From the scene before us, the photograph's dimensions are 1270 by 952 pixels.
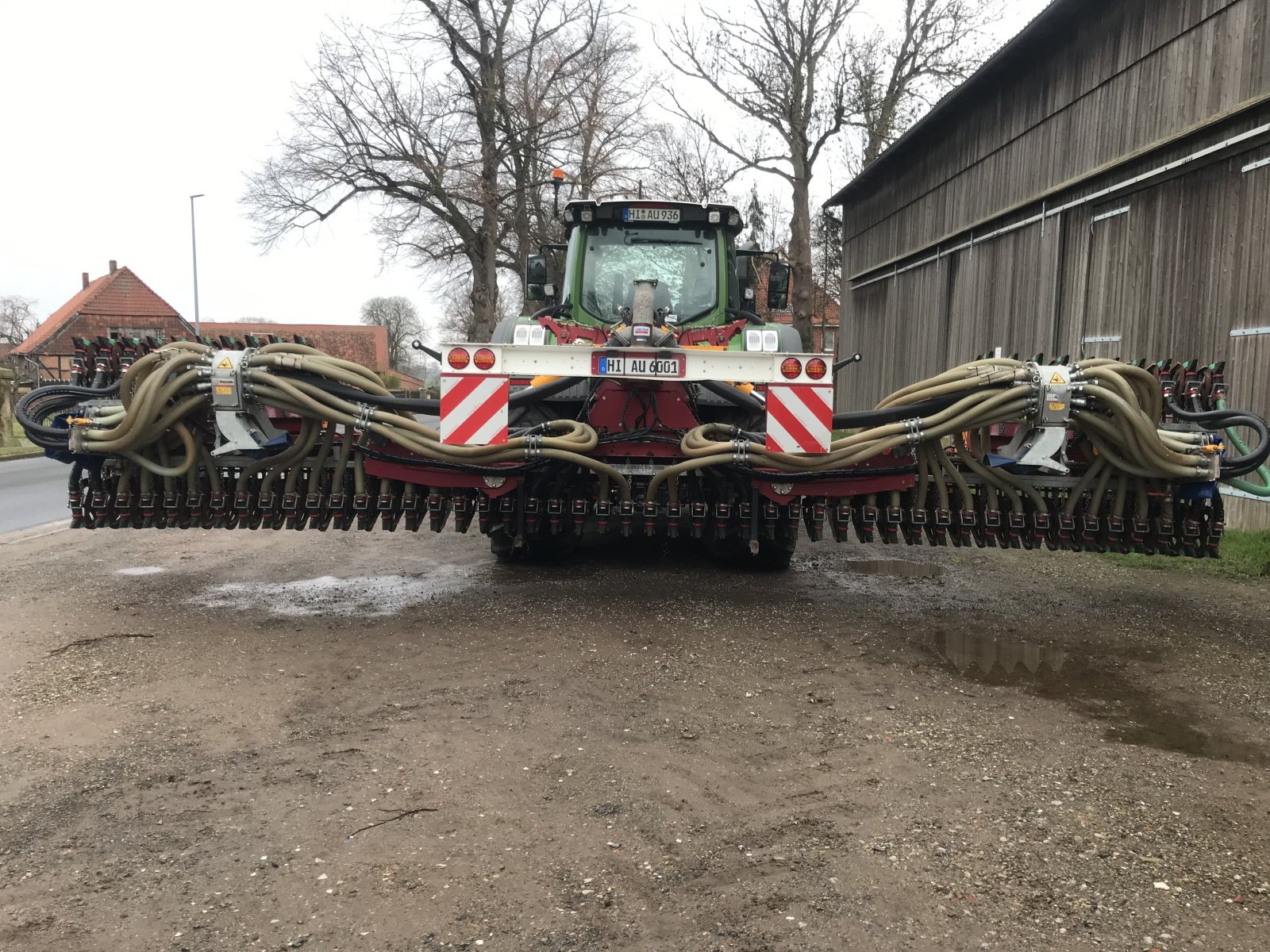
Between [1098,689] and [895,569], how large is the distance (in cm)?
271

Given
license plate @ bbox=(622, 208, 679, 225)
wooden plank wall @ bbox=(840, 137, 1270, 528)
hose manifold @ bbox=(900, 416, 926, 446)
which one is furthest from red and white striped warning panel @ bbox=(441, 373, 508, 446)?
wooden plank wall @ bbox=(840, 137, 1270, 528)

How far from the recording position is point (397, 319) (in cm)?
7194

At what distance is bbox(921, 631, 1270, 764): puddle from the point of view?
3418mm

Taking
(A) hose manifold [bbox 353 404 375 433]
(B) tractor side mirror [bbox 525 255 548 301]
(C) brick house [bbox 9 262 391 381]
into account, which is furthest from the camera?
(C) brick house [bbox 9 262 391 381]

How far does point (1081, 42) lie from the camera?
1081cm

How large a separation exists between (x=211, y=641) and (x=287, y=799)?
202cm

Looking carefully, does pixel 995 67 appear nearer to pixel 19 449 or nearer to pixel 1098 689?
pixel 1098 689

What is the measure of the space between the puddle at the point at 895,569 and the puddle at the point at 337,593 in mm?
2776

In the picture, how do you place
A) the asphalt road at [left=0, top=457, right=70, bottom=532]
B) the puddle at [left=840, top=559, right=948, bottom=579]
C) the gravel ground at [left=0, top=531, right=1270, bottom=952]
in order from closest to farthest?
the gravel ground at [left=0, top=531, right=1270, bottom=952] → the puddle at [left=840, top=559, right=948, bottom=579] → the asphalt road at [left=0, top=457, right=70, bottom=532]

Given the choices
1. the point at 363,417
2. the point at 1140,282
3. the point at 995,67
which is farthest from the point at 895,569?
the point at 995,67

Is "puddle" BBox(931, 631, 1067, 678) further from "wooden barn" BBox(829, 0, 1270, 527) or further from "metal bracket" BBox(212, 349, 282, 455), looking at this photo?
"wooden barn" BBox(829, 0, 1270, 527)

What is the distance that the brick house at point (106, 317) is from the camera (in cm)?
4184

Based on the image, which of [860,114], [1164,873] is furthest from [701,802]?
[860,114]

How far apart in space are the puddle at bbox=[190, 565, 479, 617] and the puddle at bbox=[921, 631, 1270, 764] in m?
2.99
